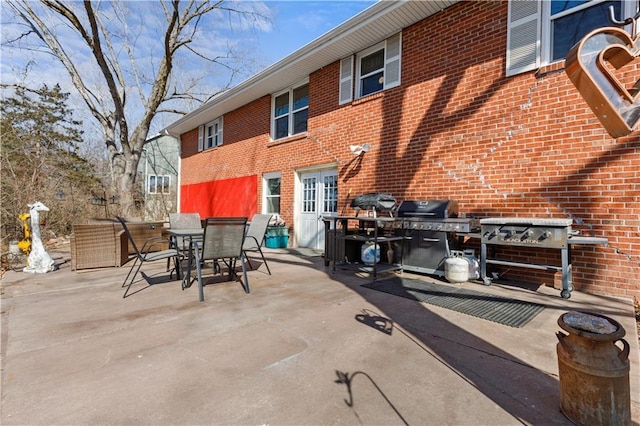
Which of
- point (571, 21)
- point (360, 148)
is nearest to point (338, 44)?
point (360, 148)

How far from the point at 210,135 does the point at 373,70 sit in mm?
8273

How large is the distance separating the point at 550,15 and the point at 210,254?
588 cm

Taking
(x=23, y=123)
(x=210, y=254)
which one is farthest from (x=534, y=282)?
(x=23, y=123)

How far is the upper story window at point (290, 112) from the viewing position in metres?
8.48

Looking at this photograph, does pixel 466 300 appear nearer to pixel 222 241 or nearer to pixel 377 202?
pixel 377 202

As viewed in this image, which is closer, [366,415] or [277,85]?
[366,415]

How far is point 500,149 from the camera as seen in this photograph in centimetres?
471

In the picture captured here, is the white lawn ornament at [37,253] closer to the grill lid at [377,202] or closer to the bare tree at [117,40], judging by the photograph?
the grill lid at [377,202]

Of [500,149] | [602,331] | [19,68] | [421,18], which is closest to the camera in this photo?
[602,331]

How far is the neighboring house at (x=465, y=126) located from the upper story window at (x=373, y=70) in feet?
0.09

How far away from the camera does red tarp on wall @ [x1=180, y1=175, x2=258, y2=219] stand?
10.1 meters

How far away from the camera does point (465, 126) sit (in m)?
5.09

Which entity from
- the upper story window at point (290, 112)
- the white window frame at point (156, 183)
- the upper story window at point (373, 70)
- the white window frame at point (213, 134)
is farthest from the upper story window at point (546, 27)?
the white window frame at point (156, 183)

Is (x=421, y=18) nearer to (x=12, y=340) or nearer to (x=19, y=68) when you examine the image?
(x=12, y=340)
